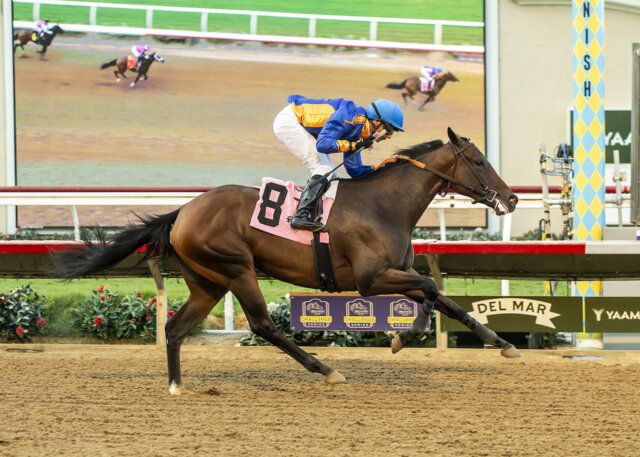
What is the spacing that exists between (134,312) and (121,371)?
163 cm

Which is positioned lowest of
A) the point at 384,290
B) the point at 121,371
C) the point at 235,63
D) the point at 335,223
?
the point at 121,371

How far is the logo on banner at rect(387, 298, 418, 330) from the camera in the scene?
21.2 ft

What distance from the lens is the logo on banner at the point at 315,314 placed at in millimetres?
6586

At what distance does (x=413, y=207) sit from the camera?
5.02m

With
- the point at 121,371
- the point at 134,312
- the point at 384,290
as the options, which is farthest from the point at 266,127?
the point at 384,290

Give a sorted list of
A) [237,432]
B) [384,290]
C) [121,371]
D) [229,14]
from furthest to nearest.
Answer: [229,14] < [121,371] < [384,290] < [237,432]

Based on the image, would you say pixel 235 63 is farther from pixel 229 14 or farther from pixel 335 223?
pixel 335 223

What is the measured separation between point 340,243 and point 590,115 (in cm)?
301

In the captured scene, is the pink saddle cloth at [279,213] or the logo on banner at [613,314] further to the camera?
the logo on banner at [613,314]

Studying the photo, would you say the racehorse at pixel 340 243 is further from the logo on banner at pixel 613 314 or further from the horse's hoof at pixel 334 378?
the logo on banner at pixel 613 314

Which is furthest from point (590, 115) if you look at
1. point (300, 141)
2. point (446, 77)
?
point (446, 77)

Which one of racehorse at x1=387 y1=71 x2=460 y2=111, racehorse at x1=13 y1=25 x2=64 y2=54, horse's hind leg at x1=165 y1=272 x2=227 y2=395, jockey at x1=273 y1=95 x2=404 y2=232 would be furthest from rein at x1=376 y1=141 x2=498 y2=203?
racehorse at x1=13 y1=25 x2=64 y2=54

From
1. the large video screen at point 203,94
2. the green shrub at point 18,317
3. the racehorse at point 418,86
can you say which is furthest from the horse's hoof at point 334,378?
the racehorse at point 418,86

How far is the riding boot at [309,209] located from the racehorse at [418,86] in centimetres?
725
